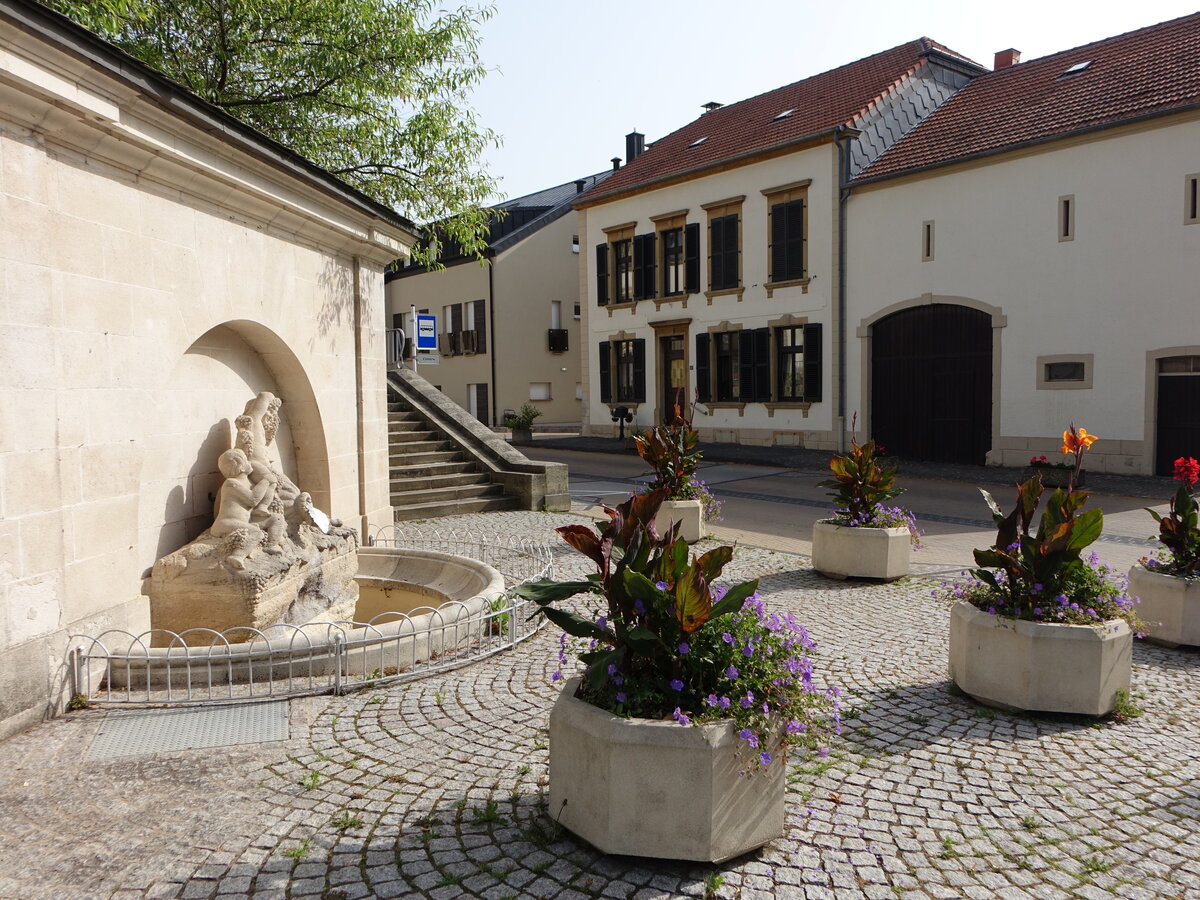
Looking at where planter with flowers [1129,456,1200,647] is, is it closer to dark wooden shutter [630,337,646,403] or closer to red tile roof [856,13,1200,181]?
red tile roof [856,13,1200,181]

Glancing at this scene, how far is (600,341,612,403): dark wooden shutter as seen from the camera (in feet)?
→ 93.1

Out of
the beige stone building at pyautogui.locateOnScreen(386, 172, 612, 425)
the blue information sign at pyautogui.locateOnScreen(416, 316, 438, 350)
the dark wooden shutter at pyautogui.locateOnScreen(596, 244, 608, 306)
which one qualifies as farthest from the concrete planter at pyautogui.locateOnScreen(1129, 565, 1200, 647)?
the beige stone building at pyautogui.locateOnScreen(386, 172, 612, 425)

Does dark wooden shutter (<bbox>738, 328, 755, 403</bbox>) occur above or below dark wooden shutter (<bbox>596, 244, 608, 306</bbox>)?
below

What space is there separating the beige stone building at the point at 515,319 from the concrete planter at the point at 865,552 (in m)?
24.5

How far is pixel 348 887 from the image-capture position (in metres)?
3.26

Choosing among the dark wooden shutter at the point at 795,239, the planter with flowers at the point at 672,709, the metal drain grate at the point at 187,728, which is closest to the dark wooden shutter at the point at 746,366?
the dark wooden shutter at the point at 795,239

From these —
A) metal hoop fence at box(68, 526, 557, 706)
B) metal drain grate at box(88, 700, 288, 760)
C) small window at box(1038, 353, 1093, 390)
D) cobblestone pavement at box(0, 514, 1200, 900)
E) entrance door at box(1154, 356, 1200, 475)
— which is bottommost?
cobblestone pavement at box(0, 514, 1200, 900)

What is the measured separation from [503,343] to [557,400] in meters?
3.33

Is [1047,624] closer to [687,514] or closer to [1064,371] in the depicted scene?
[687,514]

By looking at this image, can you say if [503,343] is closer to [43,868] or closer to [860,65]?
[860,65]

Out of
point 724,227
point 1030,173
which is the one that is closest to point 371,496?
point 1030,173

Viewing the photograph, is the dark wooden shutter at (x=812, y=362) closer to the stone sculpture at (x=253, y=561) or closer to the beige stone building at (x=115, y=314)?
the beige stone building at (x=115, y=314)

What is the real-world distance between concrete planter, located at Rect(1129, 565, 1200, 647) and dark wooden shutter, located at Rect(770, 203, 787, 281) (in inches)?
679

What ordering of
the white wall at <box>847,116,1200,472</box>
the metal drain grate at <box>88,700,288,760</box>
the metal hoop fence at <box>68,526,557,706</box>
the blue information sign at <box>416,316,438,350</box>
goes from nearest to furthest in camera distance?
the metal drain grate at <box>88,700,288,760</box>, the metal hoop fence at <box>68,526,557,706</box>, the white wall at <box>847,116,1200,472</box>, the blue information sign at <box>416,316,438,350</box>
